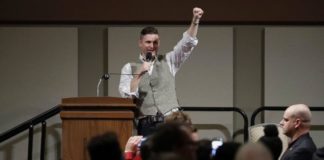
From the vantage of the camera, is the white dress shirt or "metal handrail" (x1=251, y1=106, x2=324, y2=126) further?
"metal handrail" (x1=251, y1=106, x2=324, y2=126)

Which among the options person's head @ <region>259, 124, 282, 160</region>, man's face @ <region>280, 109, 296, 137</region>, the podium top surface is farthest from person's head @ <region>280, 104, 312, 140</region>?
the podium top surface

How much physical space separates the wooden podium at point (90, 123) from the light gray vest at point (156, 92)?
29 centimetres

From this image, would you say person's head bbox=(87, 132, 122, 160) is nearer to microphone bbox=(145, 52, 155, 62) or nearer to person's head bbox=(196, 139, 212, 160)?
person's head bbox=(196, 139, 212, 160)

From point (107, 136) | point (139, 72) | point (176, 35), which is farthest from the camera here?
point (176, 35)

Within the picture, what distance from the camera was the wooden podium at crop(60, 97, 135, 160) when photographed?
4406 mm

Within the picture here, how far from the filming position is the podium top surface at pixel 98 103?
4.46 meters

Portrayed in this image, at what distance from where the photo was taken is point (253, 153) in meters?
2.53

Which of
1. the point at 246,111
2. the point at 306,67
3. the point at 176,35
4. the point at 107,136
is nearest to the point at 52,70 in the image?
the point at 176,35

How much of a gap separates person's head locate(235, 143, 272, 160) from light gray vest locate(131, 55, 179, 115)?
2181 mm

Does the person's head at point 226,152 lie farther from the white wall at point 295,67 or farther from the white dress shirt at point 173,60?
the white wall at point 295,67

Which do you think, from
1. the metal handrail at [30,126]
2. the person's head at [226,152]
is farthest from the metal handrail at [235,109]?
the person's head at [226,152]

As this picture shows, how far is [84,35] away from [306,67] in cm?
212

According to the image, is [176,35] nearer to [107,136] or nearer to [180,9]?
[180,9]

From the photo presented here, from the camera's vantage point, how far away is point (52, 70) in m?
6.57
